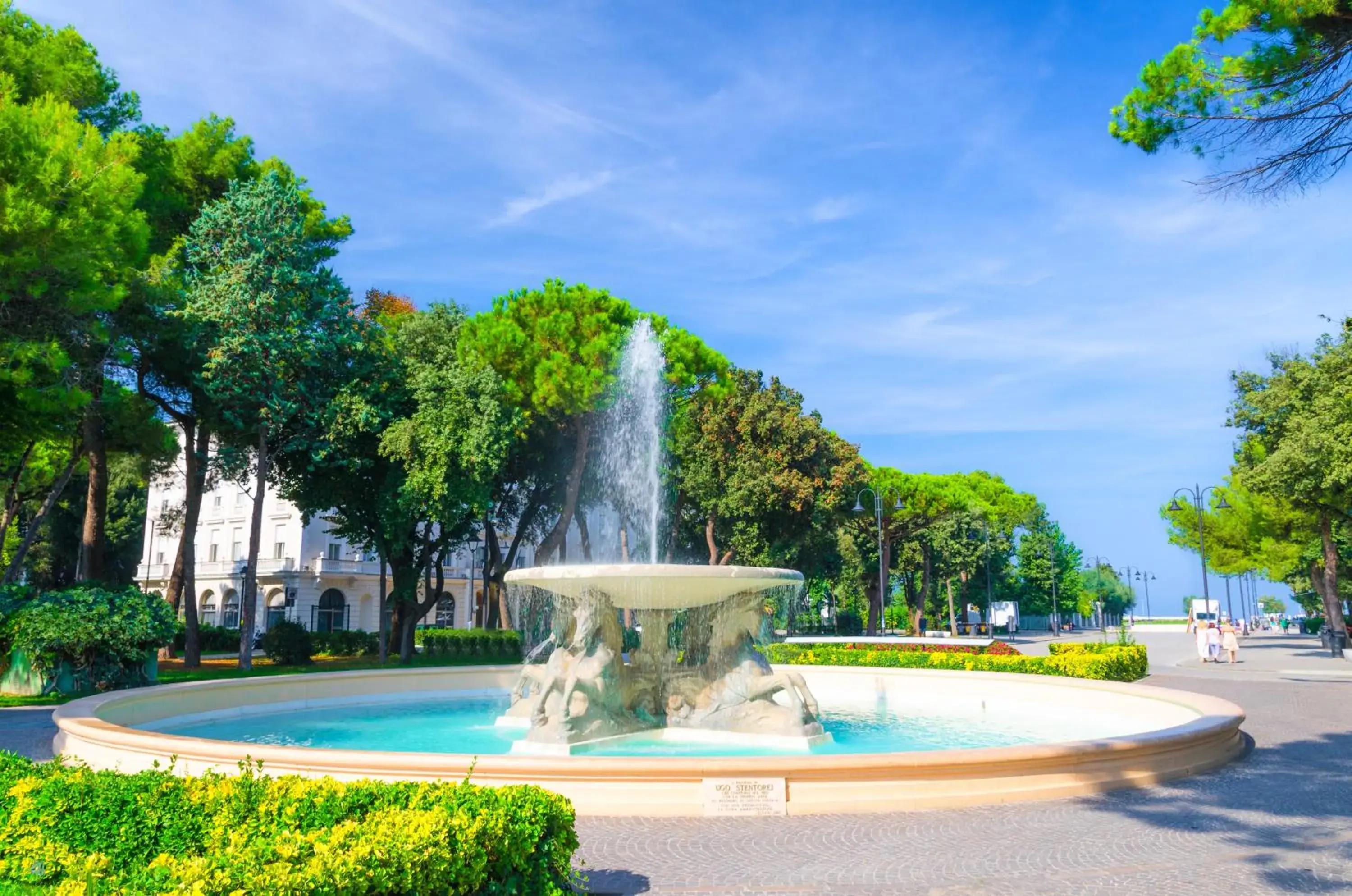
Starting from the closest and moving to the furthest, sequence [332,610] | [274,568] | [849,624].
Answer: [274,568], [332,610], [849,624]

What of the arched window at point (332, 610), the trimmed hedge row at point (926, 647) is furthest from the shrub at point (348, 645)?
the trimmed hedge row at point (926, 647)

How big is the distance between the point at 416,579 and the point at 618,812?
23031mm

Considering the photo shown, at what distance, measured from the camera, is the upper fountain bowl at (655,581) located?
1083cm

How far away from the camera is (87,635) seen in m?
16.3

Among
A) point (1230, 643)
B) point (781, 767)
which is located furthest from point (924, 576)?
point (781, 767)

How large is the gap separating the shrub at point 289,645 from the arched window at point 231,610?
2850cm

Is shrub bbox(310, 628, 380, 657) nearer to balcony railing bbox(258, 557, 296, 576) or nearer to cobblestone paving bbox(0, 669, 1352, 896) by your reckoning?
balcony railing bbox(258, 557, 296, 576)

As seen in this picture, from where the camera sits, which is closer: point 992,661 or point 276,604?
point 992,661

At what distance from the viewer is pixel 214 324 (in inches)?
894

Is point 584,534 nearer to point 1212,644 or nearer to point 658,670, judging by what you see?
point 1212,644

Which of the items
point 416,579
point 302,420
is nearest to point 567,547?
point 416,579

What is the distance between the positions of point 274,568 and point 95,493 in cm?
3061

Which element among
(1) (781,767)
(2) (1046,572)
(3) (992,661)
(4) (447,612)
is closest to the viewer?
(1) (781,767)

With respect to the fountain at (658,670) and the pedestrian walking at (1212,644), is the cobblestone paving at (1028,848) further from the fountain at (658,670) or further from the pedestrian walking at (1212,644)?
the pedestrian walking at (1212,644)
